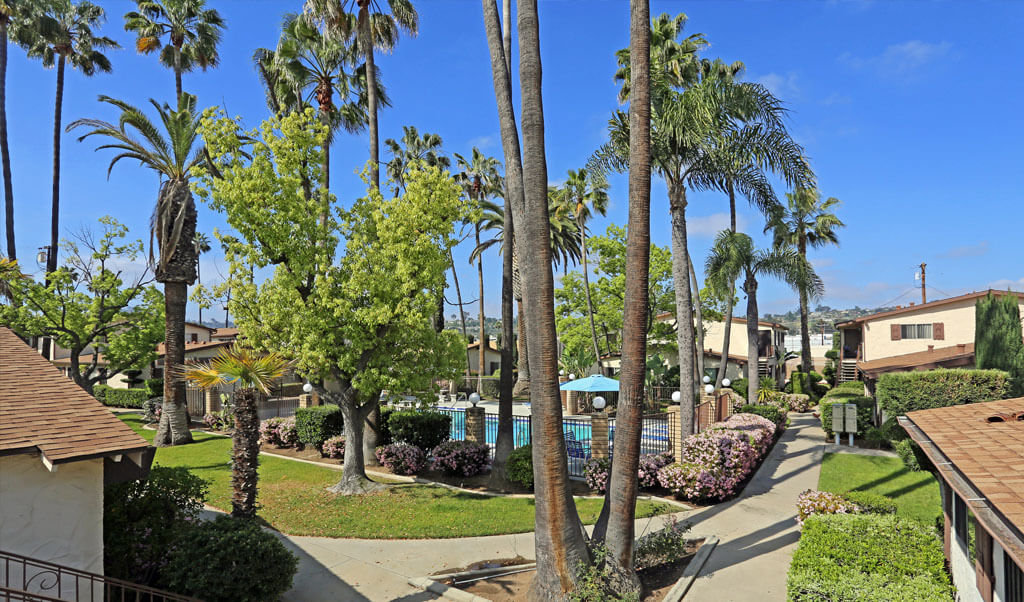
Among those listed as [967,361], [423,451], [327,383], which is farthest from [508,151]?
[967,361]

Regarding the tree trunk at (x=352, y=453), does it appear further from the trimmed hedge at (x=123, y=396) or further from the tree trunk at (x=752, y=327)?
the trimmed hedge at (x=123, y=396)

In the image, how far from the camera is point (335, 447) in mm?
19109

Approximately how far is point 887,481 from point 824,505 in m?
6.72

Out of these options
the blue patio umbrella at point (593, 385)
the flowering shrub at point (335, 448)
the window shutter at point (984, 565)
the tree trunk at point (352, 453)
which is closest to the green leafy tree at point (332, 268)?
the tree trunk at point (352, 453)

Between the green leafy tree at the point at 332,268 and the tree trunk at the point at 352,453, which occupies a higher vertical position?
the green leafy tree at the point at 332,268

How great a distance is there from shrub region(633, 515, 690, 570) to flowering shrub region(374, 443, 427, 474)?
906 centimetres

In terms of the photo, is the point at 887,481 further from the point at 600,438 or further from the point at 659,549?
the point at 659,549

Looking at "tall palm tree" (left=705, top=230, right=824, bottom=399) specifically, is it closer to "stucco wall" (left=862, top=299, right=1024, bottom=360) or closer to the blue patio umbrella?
the blue patio umbrella

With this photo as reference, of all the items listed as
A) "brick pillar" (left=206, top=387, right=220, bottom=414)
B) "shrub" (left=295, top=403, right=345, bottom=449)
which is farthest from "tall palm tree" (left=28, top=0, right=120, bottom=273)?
"shrub" (left=295, top=403, right=345, bottom=449)

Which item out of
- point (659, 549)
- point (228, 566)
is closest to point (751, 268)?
point (659, 549)

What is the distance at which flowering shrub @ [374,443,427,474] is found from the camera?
56.5 ft

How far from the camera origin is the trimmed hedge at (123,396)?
116 ft

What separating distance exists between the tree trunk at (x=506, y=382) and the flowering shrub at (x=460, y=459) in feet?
1.60

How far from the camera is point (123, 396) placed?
35875 millimetres
